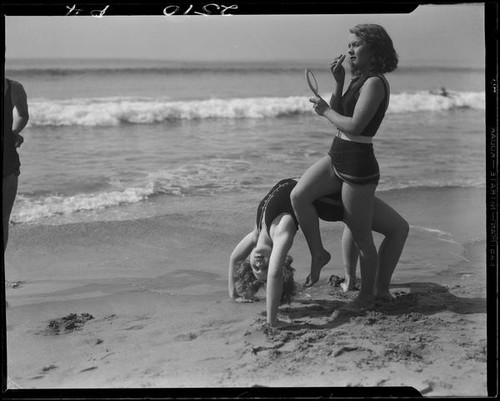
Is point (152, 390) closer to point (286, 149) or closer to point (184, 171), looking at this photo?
point (184, 171)

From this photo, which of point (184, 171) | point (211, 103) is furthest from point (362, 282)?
point (211, 103)

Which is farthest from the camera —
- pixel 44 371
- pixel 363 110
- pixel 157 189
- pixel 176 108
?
pixel 176 108

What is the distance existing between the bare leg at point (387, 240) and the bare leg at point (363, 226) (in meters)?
0.06

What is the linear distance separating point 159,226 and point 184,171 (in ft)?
1.14

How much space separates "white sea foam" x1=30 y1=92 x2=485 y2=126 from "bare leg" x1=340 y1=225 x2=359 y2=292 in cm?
73

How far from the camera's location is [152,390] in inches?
136

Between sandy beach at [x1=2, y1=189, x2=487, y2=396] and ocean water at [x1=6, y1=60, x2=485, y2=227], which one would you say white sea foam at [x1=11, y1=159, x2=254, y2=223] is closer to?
ocean water at [x1=6, y1=60, x2=485, y2=227]

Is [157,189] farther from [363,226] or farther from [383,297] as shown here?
[383,297]

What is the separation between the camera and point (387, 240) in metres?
3.62

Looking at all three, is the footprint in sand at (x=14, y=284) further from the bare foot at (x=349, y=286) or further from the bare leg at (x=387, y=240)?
the bare leg at (x=387, y=240)

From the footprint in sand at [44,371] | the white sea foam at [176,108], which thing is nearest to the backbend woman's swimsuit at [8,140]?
the white sea foam at [176,108]

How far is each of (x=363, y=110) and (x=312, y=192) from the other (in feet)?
1.61

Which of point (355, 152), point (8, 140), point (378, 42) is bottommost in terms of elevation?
point (355, 152)

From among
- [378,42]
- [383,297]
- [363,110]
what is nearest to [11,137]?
[363,110]
